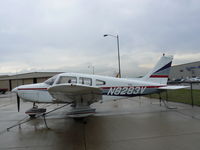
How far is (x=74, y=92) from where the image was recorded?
490 centimetres

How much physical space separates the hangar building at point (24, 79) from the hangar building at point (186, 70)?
5577cm

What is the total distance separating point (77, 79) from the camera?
6.24 m

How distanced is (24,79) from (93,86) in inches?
1548

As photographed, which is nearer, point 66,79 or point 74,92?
point 74,92

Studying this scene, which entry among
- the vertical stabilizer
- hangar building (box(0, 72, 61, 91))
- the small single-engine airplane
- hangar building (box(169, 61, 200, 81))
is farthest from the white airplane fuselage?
hangar building (box(169, 61, 200, 81))

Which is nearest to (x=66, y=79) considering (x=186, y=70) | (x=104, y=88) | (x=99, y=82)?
(x=99, y=82)

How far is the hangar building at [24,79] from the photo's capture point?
3812cm

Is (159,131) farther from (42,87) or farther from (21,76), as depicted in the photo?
(21,76)

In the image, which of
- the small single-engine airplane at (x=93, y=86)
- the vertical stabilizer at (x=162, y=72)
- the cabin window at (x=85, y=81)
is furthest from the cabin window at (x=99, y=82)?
the vertical stabilizer at (x=162, y=72)

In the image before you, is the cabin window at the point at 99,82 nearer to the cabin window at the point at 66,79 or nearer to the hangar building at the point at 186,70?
the cabin window at the point at 66,79

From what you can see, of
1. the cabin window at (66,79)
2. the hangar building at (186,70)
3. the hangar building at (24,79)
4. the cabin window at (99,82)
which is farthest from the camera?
the hangar building at (186,70)

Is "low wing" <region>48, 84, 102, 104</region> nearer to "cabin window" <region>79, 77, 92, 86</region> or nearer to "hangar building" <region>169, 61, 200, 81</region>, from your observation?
"cabin window" <region>79, 77, 92, 86</region>

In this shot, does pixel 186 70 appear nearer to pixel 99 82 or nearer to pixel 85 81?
pixel 99 82

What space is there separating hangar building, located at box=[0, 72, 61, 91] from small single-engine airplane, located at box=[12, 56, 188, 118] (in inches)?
1281
